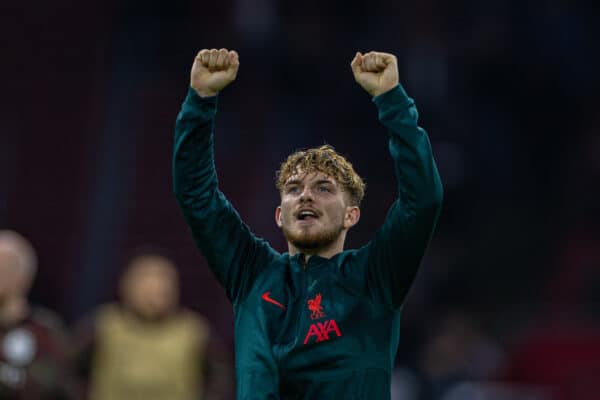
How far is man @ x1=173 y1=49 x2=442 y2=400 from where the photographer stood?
3.32m

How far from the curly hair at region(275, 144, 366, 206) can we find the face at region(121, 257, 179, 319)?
3284mm

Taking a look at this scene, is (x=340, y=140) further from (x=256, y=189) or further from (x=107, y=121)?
(x=107, y=121)

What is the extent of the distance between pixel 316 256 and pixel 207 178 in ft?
1.40

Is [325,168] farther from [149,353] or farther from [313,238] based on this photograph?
[149,353]

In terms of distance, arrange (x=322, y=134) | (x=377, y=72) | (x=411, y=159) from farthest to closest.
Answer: (x=322, y=134)
(x=377, y=72)
(x=411, y=159)

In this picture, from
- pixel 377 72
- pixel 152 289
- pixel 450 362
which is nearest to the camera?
pixel 377 72

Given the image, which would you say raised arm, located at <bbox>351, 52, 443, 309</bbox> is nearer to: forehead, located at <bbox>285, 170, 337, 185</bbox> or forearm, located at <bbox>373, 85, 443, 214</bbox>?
forearm, located at <bbox>373, 85, 443, 214</bbox>

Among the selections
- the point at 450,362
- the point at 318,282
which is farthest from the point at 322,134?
the point at 318,282

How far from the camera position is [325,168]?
11.9 ft

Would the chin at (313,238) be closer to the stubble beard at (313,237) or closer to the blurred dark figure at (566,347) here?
the stubble beard at (313,237)

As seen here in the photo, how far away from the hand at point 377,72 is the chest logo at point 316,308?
2.14ft

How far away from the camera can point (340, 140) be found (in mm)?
11078

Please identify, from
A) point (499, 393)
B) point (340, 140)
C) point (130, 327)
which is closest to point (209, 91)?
point (130, 327)

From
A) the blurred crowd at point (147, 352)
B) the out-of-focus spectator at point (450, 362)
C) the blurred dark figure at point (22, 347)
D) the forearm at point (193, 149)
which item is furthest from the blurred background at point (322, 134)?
the forearm at point (193, 149)
